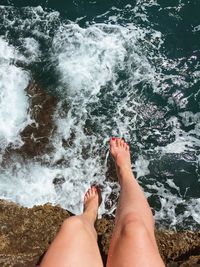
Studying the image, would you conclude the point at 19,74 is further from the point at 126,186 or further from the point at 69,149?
the point at 126,186

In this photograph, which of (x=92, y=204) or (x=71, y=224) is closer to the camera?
(x=71, y=224)

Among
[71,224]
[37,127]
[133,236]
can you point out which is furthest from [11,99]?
[133,236]

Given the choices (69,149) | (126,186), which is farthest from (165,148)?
(126,186)

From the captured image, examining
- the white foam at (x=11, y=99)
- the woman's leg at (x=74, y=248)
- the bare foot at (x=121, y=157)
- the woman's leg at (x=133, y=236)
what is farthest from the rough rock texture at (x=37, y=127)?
the woman's leg at (x=74, y=248)

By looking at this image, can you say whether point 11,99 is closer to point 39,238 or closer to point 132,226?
point 39,238

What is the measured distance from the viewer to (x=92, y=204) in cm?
464

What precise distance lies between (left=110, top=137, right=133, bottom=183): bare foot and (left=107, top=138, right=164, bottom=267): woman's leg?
614 mm

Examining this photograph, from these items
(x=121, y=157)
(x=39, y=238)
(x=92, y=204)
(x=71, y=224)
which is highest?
(x=121, y=157)

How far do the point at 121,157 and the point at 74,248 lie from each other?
2.19 meters

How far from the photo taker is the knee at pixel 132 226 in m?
3.21

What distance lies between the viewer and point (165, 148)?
21.5 feet

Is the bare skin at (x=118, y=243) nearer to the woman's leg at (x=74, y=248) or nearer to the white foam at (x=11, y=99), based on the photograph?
the woman's leg at (x=74, y=248)

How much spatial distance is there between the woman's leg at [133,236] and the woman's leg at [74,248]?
17 centimetres

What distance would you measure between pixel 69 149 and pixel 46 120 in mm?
622
